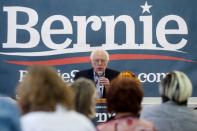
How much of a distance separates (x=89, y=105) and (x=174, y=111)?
0.55 metres

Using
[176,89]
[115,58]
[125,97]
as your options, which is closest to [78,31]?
[115,58]

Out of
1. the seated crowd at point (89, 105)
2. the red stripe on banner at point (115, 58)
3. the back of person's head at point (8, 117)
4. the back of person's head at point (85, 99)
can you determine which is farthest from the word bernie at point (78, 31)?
the back of person's head at point (8, 117)

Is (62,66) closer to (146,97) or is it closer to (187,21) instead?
(146,97)

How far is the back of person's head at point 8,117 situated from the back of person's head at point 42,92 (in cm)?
54

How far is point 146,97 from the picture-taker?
6852mm

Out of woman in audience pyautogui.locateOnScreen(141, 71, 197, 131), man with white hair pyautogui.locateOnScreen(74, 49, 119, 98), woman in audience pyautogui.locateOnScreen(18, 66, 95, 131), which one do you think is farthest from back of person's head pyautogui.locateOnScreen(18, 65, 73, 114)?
man with white hair pyautogui.locateOnScreen(74, 49, 119, 98)

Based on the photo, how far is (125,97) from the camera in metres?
3.13

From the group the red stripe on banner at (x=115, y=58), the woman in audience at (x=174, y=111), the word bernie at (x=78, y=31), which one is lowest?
the woman in audience at (x=174, y=111)

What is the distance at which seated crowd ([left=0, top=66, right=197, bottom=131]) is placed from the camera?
2.51 m

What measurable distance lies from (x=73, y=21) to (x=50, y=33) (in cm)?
34

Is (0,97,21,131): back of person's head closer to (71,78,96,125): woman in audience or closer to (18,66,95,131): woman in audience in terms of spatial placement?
Result: (18,66,95,131): woman in audience

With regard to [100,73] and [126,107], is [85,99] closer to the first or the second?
[126,107]

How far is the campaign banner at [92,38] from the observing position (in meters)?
6.91

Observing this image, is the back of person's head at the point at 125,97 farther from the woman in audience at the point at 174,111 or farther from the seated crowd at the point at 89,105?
the woman in audience at the point at 174,111
